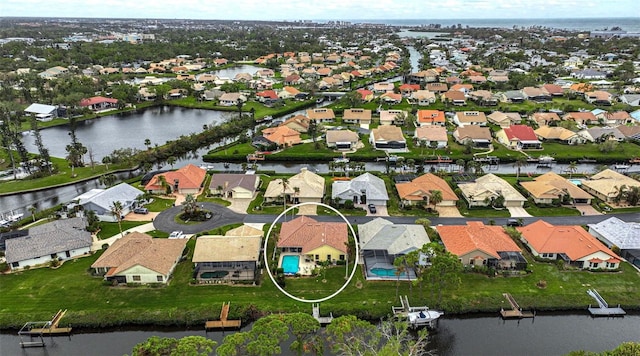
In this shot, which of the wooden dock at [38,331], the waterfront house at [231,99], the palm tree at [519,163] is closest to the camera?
the wooden dock at [38,331]

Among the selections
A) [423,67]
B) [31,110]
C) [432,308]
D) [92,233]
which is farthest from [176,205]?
[423,67]

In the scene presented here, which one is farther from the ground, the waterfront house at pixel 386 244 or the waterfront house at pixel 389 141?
the waterfront house at pixel 389 141

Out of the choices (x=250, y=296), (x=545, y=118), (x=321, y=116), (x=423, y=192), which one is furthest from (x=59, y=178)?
(x=545, y=118)

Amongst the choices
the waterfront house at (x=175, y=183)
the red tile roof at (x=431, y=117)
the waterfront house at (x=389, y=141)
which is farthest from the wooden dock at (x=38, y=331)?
the red tile roof at (x=431, y=117)

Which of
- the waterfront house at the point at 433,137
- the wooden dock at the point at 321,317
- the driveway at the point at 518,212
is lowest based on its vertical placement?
the wooden dock at the point at 321,317

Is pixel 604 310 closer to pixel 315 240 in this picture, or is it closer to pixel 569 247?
pixel 569 247

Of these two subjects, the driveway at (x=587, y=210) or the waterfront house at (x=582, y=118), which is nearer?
the driveway at (x=587, y=210)

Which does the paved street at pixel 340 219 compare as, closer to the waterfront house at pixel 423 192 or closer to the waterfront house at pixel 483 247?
the waterfront house at pixel 423 192

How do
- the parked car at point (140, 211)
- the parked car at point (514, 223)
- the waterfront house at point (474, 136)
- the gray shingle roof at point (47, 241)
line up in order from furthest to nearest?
the waterfront house at point (474, 136), the parked car at point (140, 211), the parked car at point (514, 223), the gray shingle roof at point (47, 241)
